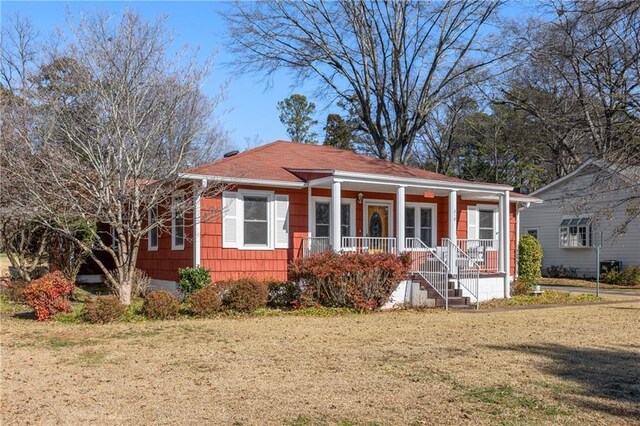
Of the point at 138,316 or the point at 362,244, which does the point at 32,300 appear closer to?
the point at 138,316

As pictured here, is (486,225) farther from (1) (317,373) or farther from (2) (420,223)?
(1) (317,373)

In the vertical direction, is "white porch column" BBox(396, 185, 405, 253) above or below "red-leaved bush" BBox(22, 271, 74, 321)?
above

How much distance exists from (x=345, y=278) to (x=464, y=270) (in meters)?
4.10

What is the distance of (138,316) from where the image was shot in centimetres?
1257

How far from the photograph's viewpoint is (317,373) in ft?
25.5

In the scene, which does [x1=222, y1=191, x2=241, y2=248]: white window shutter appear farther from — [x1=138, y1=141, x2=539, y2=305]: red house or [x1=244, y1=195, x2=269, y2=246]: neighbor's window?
[x1=244, y1=195, x2=269, y2=246]: neighbor's window

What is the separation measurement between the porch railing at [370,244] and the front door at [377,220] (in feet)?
1.27

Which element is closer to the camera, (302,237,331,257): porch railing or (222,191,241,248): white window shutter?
(222,191,241,248): white window shutter

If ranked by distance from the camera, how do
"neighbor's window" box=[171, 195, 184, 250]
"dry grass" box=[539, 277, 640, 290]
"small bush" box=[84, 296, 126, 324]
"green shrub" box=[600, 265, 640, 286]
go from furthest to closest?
1. "green shrub" box=[600, 265, 640, 286]
2. "dry grass" box=[539, 277, 640, 290]
3. "neighbor's window" box=[171, 195, 184, 250]
4. "small bush" box=[84, 296, 126, 324]

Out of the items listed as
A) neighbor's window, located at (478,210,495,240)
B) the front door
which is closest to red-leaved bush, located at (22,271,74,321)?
the front door

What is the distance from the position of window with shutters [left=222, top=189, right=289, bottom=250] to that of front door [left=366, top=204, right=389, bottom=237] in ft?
9.59

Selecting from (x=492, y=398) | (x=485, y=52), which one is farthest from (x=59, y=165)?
(x=485, y=52)

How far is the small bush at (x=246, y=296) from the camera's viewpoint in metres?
13.4

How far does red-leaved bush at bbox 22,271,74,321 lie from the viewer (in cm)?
1227
